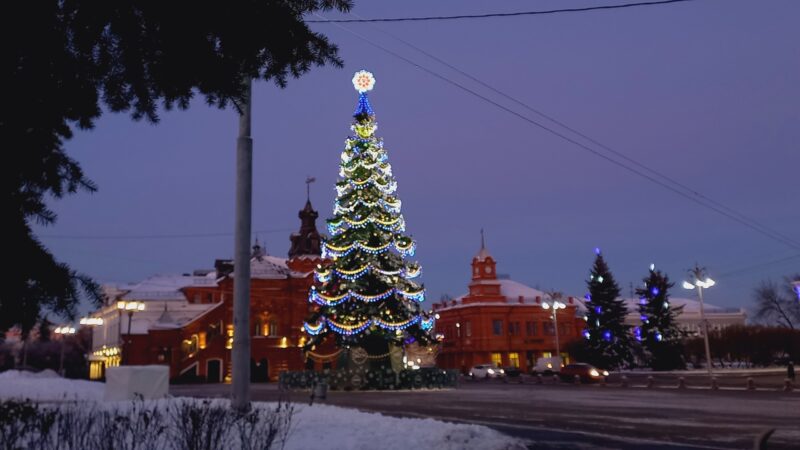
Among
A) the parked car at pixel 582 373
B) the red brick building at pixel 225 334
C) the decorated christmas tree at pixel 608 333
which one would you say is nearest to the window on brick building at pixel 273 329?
the red brick building at pixel 225 334

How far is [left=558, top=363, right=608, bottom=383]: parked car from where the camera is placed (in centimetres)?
4575

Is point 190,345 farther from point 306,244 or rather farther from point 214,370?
point 306,244

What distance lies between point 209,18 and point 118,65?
794 millimetres

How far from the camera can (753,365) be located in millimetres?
75125

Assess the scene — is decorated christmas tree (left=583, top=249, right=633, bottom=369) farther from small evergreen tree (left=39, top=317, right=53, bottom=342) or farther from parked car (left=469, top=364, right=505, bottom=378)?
small evergreen tree (left=39, top=317, right=53, bottom=342)

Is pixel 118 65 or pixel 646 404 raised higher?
pixel 118 65

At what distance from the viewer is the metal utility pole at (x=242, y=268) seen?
39.5 feet

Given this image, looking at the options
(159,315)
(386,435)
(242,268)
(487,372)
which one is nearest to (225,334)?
(159,315)

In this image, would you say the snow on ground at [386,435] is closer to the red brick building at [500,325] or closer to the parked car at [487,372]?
the parked car at [487,372]

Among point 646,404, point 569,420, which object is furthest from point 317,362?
point 569,420

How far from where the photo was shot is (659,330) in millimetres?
64562

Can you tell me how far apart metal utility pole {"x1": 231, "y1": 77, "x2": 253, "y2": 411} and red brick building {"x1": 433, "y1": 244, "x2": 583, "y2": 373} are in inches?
2687

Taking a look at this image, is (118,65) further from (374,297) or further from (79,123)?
(374,297)

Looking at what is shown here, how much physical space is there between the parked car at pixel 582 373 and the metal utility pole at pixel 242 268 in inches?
1443
